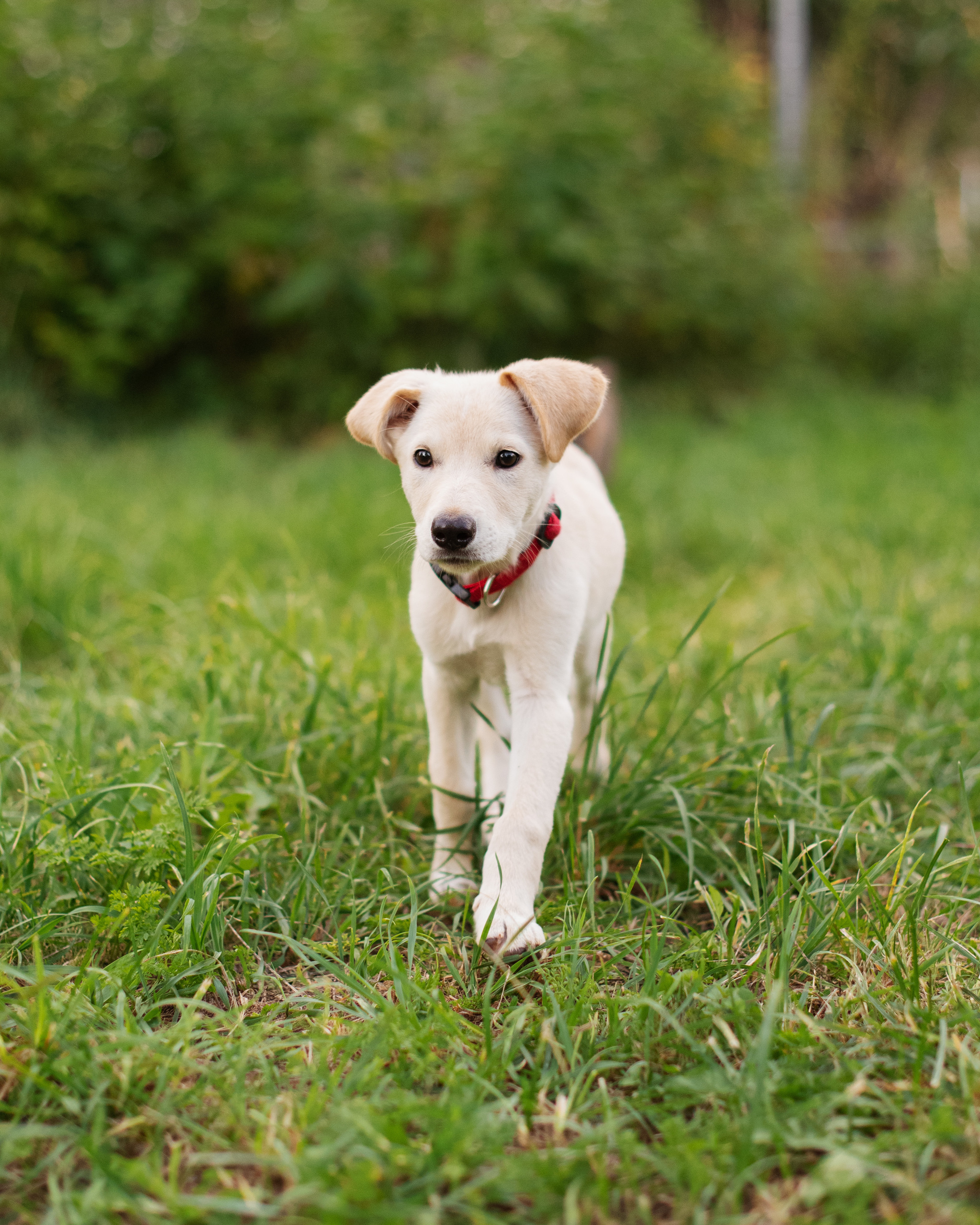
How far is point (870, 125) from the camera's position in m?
20.0

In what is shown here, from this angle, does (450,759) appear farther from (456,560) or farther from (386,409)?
(386,409)

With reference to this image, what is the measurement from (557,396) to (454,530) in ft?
1.31

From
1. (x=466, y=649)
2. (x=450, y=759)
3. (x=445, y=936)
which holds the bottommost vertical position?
(x=445, y=936)

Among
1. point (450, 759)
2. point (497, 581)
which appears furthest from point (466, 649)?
point (450, 759)

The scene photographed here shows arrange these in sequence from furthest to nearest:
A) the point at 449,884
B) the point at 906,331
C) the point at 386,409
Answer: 1. the point at 906,331
2. the point at 449,884
3. the point at 386,409

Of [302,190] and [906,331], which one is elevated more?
[302,190]

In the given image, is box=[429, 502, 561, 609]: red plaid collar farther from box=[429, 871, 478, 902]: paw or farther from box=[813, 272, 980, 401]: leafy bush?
box=[813, 272, 980, 401]: leafy bush

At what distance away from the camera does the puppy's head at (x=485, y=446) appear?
84.4 inches

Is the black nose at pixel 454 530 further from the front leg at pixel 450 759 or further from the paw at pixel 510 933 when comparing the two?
the paw at pixel 510 933

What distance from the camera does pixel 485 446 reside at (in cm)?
224

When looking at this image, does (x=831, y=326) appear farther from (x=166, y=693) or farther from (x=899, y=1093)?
(x=899, y=1093)

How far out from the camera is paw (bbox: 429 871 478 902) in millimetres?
2441

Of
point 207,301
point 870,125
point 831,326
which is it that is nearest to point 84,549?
point 207,301

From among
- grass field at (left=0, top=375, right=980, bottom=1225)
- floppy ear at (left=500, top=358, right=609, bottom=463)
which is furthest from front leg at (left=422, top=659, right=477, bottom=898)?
floppy ear at (left=500, top=358, right=609, bottom=463)
